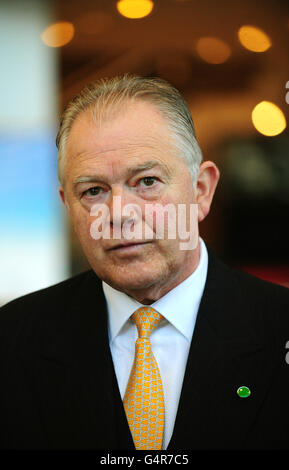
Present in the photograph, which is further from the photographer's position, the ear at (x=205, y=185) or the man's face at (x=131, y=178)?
the ear at (x=205, y=185)

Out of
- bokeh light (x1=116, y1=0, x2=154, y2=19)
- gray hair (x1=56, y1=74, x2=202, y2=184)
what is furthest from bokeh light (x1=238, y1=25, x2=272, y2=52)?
gray hair (x1=56, y1=74, x2=202, y2=184)

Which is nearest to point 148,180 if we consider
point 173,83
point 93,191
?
point 93,191

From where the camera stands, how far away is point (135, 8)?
8.18 feet

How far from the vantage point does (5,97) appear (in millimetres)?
2596

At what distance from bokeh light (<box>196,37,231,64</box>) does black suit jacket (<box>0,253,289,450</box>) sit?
1310mm

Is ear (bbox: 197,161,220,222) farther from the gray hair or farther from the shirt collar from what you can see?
the shirt collar

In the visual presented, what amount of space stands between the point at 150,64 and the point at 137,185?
4.59ft

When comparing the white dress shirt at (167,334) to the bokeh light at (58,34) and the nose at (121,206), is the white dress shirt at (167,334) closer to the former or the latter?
the nose at (121,206)

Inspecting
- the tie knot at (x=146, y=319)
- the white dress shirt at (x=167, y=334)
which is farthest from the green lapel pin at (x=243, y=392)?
the tie knot at (x=146, y=319)

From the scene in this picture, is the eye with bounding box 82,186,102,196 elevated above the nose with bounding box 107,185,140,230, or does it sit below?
above

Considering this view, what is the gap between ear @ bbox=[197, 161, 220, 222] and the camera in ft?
5.05

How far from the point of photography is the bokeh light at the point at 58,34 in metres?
2.54

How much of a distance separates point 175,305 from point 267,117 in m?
1.44
